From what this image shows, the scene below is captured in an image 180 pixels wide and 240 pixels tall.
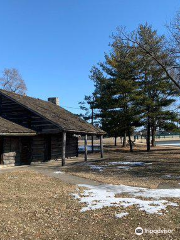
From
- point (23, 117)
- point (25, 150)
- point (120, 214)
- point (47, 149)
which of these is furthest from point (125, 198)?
point (47, 149)

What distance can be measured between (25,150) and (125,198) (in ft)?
45.5

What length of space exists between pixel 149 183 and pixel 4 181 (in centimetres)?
678

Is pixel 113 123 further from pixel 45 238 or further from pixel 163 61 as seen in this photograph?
pixel 45 238

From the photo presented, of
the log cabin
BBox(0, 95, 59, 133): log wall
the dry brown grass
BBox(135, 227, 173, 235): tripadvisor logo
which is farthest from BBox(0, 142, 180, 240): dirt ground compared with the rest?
BBox(0, 95, 59, 133): log wall

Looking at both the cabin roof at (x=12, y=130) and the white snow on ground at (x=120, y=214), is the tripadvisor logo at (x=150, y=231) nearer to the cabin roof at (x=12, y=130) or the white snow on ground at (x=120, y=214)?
the white snow on ground at (x=120, y=214)

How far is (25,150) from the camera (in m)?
21.9

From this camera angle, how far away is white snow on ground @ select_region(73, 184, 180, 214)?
8477 millimetres

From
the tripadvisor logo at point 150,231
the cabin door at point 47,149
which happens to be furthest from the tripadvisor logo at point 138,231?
the cabin door at point 47,149

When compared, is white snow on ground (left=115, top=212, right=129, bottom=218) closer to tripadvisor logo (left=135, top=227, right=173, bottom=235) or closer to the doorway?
tripadvisor logo (left=135, top=227, right=173, bottom=235)

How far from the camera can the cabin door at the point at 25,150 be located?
2156cm

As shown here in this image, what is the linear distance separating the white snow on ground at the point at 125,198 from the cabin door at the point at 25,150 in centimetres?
1032

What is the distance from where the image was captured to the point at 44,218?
7324mm

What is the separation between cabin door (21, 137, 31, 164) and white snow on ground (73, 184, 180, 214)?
10318 millimetres

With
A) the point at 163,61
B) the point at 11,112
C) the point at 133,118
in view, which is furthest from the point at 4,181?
the point at 133,118
